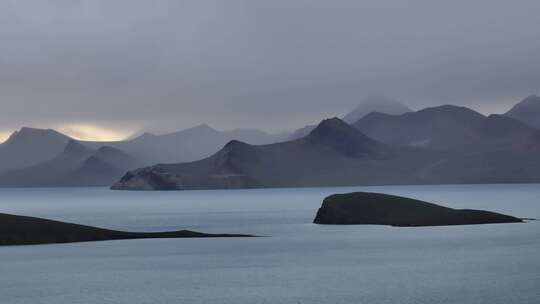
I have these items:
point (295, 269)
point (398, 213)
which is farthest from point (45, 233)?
point (398, 213)

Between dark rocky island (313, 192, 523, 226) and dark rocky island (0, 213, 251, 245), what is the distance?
27854mm

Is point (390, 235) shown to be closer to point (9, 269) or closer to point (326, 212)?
point (326, 212)

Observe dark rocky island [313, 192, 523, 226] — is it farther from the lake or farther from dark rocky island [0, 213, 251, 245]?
dark rocky island [0, 213, 251, 245]

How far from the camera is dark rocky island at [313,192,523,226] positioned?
14025cm

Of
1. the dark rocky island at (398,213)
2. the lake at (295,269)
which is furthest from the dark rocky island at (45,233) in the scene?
the dark rocky island at (398,213)

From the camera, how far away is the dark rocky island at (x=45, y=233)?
118250 mm

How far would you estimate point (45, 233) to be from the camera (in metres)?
122

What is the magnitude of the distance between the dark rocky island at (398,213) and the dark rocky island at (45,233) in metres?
27.9

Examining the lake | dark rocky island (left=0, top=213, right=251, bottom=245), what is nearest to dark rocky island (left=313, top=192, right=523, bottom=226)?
the lake

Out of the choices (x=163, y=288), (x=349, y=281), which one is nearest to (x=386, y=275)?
(x=349, y=281)

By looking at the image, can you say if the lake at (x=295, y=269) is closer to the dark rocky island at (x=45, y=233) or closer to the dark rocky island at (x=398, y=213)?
the dark rocky island at (x=45, y=233)

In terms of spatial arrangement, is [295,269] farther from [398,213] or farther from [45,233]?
[398,213]

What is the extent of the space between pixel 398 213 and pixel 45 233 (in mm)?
55852

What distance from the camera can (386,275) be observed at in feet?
266
